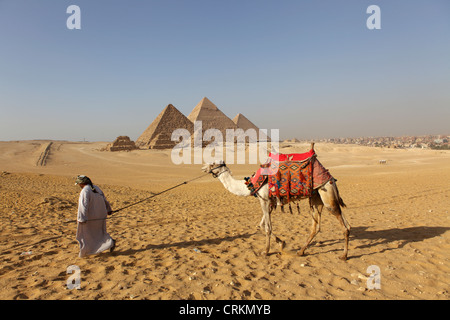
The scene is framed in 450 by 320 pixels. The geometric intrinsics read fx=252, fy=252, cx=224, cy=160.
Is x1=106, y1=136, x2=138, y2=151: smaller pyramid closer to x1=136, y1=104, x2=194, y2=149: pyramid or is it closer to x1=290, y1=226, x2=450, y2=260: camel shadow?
x1=136, y1=104, x2=194, y2=149: pyramid

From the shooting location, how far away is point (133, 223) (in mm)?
7148

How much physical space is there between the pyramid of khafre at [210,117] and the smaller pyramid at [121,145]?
2819 cm

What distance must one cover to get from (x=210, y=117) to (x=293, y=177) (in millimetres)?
89315

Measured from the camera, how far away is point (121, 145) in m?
59.8

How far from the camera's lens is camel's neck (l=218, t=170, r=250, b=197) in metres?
4.67

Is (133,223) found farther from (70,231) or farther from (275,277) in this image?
(275,277)

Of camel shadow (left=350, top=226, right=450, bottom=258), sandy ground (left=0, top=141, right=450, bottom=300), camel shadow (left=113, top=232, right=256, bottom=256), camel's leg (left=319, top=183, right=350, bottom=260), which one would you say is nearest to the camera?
sandy ground (left=0, top=141, right=450, bottom=300)

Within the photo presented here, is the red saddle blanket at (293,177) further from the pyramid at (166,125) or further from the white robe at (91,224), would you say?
the pyramid at (166,125)

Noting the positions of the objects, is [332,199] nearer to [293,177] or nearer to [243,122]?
[293,177]

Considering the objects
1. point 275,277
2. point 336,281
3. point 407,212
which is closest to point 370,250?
point 336,281

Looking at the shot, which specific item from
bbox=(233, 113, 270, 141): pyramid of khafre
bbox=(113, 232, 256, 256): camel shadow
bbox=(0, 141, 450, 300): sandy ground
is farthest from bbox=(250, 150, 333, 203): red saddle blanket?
bbox=(233, 113, 270, 141): pyramid of khafre

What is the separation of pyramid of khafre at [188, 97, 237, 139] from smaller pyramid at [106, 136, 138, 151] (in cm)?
2819

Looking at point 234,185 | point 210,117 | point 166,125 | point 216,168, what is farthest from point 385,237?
point 210,117

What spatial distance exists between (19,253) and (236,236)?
13.8 ft
